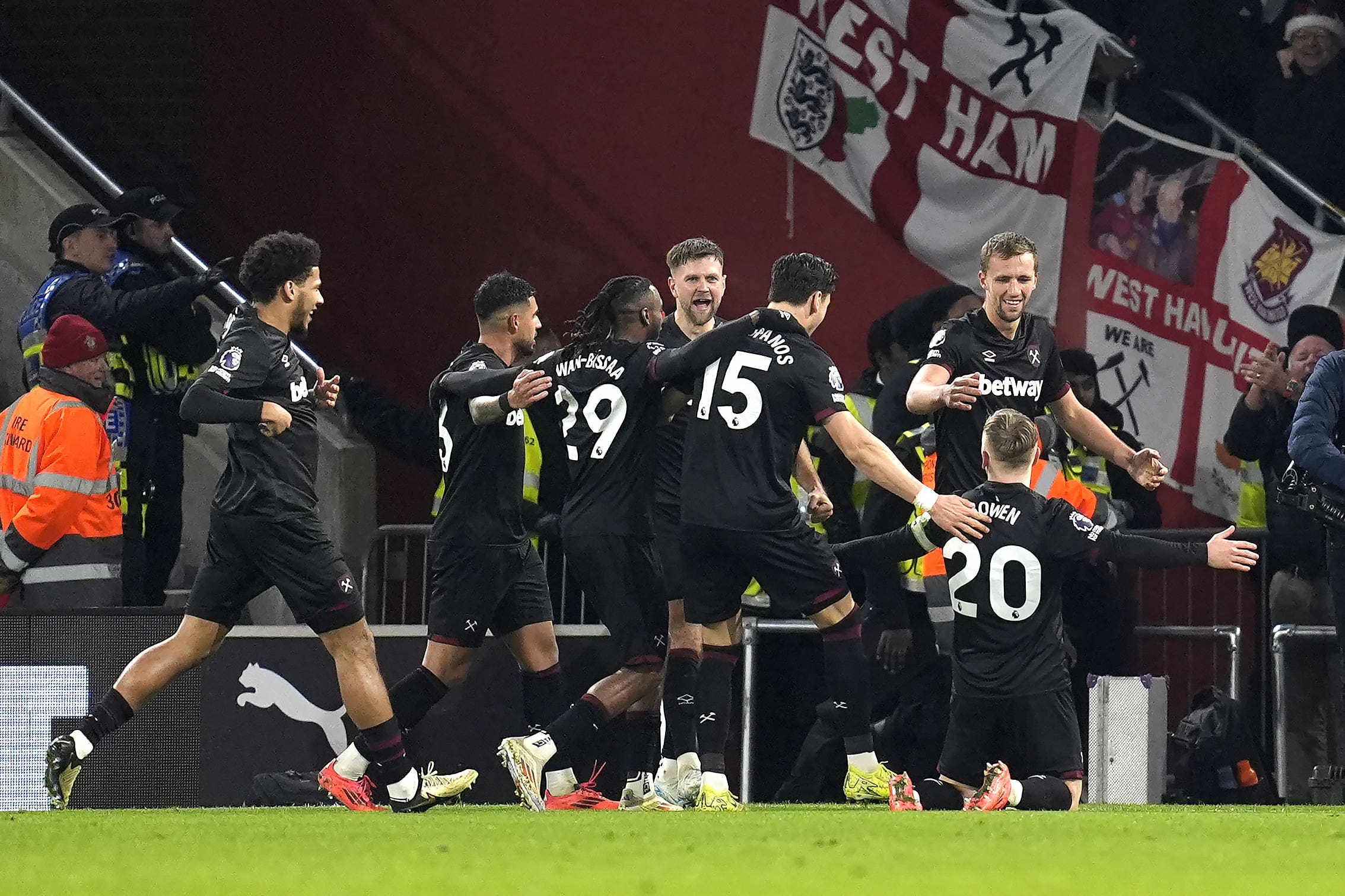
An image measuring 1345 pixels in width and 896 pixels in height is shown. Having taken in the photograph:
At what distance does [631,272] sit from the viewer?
12.2 metres

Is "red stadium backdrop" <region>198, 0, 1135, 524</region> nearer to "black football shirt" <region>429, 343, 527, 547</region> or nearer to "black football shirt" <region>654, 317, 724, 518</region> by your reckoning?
"black football shirt" <region>654, 317, 724, 518</region>

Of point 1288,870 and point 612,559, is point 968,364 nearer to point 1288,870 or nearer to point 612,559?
point 612,559

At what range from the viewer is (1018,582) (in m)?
7.52

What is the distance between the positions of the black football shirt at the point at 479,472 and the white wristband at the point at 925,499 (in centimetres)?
188

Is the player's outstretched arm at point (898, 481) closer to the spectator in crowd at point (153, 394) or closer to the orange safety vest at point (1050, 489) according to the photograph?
the orange safety vest at point (1050, 489)

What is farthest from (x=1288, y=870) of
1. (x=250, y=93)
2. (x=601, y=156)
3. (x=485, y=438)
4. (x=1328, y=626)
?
(x=250, y=93)

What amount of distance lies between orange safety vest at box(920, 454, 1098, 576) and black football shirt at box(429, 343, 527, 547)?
1.86 meters

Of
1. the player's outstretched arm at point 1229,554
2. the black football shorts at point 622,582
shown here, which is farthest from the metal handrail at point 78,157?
the player's outstretched arm at point 1229,554

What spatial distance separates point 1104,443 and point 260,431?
335 cm

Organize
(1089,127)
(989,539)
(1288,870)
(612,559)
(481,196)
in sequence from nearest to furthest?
(1288,870), (989,539), (612,559), (1089,127), (481,196)

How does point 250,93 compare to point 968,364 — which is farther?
point 250,93

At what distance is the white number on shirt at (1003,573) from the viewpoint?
751 cm

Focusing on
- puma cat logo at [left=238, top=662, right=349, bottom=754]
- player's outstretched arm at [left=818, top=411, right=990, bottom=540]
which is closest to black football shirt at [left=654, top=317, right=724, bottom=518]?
player's outstretched arm at [left=818, top=411, right=990, bottom=540]

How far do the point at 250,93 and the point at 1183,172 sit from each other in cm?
591
